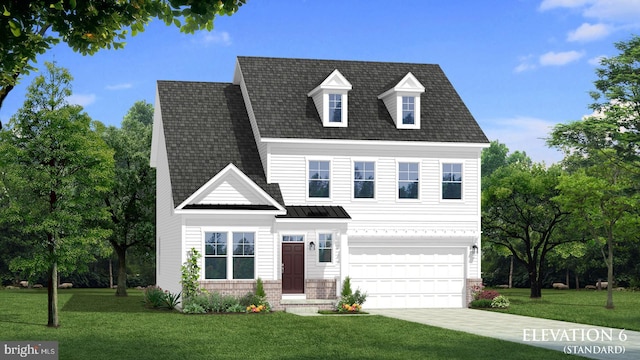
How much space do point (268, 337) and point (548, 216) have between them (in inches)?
1048

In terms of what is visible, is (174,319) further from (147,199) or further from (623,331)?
(147,199)

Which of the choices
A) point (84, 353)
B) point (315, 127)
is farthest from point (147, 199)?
point (84, 353)

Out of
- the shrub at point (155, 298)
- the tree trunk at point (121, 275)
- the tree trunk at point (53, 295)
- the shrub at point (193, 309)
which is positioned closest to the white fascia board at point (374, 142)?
the shrub at point (193, 309)

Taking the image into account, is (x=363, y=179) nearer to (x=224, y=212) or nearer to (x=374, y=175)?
(x=374, y=175)

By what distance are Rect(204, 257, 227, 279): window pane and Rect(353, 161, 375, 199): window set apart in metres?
6.45

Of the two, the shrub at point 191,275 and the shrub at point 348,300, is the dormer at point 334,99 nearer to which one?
the shrub at point 348,300

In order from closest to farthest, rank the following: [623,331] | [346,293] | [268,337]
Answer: [268,337] < [623,331] < [346,293]

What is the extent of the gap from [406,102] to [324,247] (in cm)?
756

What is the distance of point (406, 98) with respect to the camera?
1431 inches

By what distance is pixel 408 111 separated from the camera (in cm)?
3622

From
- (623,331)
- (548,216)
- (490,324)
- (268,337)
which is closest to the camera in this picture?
(268,337)

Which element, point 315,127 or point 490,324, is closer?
point 490,324

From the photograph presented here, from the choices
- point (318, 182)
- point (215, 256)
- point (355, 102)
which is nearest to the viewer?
point (215, 256)

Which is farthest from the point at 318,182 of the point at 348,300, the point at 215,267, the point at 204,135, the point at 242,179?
the point at 215,267
